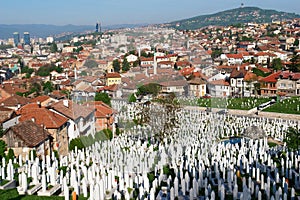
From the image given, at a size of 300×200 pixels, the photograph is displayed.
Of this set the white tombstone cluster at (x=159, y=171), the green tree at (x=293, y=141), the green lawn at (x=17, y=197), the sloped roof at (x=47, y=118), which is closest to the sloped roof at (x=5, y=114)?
the sloped roof at (x=47, y=118)

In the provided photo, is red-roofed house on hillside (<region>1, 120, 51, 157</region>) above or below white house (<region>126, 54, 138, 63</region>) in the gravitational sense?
below

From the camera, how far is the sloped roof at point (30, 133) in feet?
56.5

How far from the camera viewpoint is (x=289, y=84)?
4169cm

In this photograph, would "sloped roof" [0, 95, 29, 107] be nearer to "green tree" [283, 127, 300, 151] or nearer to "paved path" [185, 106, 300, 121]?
"paved path" [185, 106, 300, 121]

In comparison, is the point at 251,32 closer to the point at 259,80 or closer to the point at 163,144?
the point at 259,80

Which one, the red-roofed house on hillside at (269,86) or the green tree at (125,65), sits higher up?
the green tree at (125,65)

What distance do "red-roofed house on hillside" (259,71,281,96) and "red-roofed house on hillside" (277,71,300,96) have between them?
44 centimetres

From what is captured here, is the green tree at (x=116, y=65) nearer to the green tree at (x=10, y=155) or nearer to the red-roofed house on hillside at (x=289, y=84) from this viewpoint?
the green tree at (x=10, y=155)

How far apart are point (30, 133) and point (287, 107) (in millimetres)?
22988

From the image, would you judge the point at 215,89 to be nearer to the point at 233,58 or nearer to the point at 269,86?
the point at 269,86

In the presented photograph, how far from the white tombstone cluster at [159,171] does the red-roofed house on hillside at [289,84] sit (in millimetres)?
26129

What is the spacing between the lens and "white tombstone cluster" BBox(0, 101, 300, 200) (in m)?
11.0

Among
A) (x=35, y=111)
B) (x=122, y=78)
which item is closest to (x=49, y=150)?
(x=35, y=111)

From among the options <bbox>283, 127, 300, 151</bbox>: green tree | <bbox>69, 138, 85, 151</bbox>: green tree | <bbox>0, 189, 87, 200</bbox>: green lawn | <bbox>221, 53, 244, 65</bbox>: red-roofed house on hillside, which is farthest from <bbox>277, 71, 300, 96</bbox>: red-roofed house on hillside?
<bbox>0, 189, 87, 200</bbox>: green lawn
